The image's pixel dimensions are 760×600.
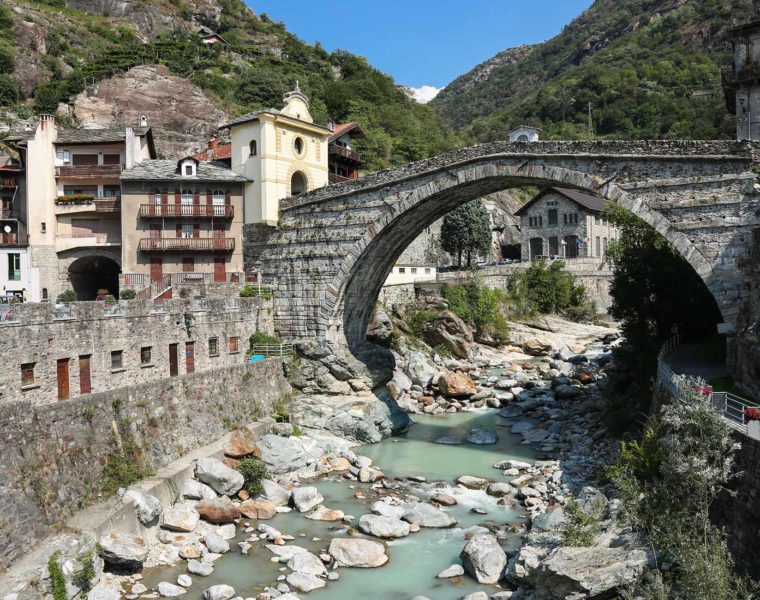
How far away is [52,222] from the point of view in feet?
112

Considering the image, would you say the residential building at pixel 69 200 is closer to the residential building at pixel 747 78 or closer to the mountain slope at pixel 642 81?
the residential building at pixel 747 78

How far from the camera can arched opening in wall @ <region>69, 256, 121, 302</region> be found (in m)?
35.1

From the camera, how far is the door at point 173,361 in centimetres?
2239

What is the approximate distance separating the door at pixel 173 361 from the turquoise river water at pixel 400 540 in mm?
6344

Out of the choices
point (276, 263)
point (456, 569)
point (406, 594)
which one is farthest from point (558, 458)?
point (276, 263)

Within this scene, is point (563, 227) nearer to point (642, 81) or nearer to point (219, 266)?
point (219, 266)

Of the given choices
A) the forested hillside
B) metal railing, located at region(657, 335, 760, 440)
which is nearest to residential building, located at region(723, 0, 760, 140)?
metal railing, located at region(657, 335, 760, 440)

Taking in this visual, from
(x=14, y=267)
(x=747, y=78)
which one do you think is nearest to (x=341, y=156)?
(x=14, y=267)

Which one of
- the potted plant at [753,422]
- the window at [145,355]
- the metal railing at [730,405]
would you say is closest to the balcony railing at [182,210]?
the window at [145,355]

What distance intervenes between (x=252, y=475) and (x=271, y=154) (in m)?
17.9

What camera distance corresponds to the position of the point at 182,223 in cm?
3262

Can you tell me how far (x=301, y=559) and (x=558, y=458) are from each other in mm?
11563

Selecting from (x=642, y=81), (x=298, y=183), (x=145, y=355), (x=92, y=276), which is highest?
(x=642, y=81)

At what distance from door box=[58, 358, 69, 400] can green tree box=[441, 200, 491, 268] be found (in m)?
38.1
